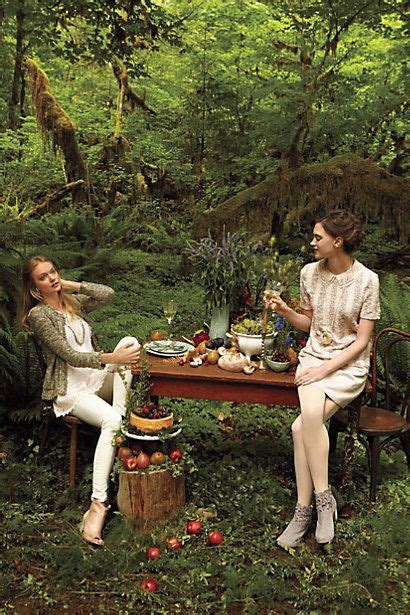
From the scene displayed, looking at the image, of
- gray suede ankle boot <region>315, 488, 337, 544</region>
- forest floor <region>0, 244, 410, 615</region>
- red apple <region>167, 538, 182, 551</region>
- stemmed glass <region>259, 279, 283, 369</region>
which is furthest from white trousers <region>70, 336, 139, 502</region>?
gray suede ankle boot <region>315, 488, 337, 544</region>

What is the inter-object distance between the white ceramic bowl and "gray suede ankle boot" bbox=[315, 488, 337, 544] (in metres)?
0.90

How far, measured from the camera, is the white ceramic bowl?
3598 mm

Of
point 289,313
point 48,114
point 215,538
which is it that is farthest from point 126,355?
point 48,114

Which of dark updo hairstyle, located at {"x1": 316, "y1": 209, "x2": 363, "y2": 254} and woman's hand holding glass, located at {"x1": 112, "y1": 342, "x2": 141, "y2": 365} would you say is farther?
woman's hand holding glass, located at {"x1": 112, "y1": 342, "x2": 141, "y2": 365}

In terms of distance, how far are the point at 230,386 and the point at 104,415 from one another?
743mm

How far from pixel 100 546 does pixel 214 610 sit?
28.6 inches

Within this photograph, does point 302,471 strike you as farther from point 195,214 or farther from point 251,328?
point 195,214

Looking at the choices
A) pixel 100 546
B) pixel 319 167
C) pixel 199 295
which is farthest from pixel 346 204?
pixel 100 546

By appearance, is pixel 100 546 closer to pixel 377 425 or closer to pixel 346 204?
pixel 377 425

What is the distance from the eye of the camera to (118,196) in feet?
38.8

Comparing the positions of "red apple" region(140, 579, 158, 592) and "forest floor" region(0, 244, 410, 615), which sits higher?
"red apple" region(140, 579, 158, 592)

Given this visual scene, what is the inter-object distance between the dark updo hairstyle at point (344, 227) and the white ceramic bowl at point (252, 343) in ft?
2.28

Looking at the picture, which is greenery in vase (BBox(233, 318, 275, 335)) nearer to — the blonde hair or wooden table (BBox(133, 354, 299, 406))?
wooden table (BBox(133, 354, 299, 406))

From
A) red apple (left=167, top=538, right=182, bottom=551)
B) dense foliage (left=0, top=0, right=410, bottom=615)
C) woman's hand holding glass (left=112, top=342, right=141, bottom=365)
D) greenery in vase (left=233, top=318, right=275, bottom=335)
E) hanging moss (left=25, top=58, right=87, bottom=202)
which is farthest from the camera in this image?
hanging moss (left=25, top=58, right=87, bottom=202)
